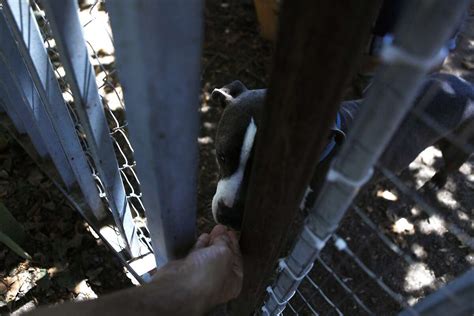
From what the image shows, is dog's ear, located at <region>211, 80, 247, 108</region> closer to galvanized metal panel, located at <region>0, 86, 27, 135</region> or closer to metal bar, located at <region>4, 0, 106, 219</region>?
metal bar, located at <region>4, 0, 106, 219</region>

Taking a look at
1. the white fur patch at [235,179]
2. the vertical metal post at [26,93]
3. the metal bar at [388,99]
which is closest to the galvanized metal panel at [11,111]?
the vertical metal post at [26,93]

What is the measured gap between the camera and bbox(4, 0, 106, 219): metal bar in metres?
1.68

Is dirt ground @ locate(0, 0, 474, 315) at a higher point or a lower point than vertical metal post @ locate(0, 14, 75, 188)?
lower

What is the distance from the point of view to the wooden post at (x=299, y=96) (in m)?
0.79

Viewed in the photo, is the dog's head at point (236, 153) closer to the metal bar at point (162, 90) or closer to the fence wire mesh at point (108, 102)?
the fence wire mesh at point (108, 102)

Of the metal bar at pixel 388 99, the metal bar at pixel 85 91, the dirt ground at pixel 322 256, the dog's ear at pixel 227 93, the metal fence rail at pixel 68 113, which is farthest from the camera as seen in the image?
the dog's ear at pixel 227 93

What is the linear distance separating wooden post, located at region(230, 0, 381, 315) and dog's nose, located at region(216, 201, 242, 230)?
1.19 meters

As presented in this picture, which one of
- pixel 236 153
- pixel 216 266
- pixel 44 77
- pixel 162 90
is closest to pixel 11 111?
pixel 44 77

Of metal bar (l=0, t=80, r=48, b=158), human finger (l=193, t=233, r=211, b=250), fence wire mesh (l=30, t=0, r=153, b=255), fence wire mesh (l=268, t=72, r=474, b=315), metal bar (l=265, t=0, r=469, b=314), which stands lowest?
fence wire mesh (l=268, t=72, r=474, b=315)

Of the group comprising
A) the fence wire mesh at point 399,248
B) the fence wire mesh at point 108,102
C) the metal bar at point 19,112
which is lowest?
the fence wire mesh at point 399,248

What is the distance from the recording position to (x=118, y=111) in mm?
3957

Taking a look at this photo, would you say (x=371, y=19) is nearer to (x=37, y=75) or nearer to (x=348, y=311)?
(x=37, y=75)

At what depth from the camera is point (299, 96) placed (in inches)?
36.8

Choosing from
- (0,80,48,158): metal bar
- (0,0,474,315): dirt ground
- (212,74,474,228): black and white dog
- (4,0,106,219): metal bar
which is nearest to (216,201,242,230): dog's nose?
(212,74,474,228): black and white dog
